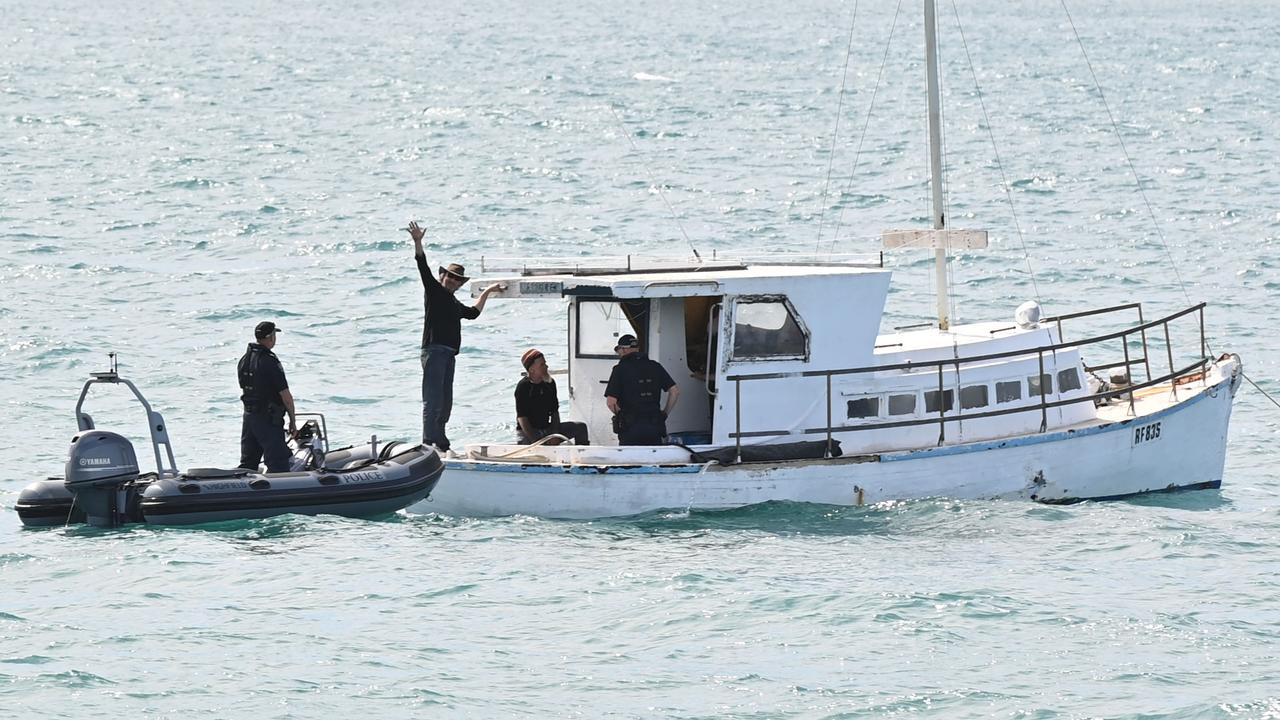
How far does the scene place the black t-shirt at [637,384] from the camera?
16906mm

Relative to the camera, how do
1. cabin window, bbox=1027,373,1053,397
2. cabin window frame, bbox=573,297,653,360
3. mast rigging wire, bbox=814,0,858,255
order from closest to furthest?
1. cabin window frame, bbox=573,297,653,360
2. cabin window, bbox=1027,373,1053,397
3. mast rigging wire, bbox=814,0,858,255

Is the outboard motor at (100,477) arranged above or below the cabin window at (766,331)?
below

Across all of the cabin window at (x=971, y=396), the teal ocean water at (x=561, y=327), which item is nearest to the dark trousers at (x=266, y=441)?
the teal ocean water at (x=561, y=327)

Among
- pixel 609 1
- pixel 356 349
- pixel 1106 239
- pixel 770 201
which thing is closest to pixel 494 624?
pixel 356 349

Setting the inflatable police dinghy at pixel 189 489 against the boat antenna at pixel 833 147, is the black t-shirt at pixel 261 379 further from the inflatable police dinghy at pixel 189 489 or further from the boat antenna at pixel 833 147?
the boat antenna at pixel 833 147

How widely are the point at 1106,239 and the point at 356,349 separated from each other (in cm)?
1705

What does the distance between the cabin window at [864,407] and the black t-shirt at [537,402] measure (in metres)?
2.94

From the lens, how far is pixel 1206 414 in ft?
61.9

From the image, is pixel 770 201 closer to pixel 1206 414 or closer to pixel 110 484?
pixel 1206 414

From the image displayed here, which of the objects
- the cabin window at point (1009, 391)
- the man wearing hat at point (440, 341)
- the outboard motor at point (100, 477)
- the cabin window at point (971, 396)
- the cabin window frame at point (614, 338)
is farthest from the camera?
the cabin window at point (1009, 391)

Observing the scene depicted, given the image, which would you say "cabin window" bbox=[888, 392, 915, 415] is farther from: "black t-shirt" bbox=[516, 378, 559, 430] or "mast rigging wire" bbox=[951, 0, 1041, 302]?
"mast rigging wire" bbox=[951, 0, 1041, 302]

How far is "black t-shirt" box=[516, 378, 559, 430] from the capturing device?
57.7 ft

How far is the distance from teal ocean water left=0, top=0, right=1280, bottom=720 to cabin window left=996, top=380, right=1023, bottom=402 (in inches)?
49.9

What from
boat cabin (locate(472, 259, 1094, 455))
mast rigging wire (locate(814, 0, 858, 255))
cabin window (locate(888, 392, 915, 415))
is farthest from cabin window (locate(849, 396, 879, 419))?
mast rigging wire (locate(814, 0, 858, 255))
